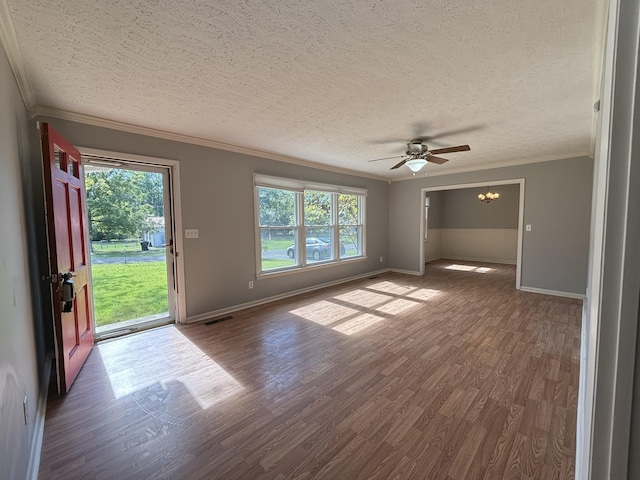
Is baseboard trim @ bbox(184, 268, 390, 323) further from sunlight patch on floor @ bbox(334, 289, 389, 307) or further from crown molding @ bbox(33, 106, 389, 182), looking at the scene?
crown molding @ bbox(33, 106, 389, 182)

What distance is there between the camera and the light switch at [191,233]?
3605 mm

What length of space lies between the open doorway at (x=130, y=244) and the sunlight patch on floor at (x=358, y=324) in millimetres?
2157

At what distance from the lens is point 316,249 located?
543 cm

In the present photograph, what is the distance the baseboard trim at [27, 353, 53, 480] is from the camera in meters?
1.51

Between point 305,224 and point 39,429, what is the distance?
392cm

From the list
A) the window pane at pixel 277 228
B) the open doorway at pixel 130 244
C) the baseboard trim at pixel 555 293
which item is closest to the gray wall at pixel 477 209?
the baseboard trim at pixel 555 293

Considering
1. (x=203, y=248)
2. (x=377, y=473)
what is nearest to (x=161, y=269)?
(x=203, y=248)

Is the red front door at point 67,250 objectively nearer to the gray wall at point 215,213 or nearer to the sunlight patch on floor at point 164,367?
the sunlight patch on floor at point 164,367

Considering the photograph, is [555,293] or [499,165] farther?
[499,165]

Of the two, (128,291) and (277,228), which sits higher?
(277,228)

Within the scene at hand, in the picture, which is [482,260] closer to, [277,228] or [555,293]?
[555,293]

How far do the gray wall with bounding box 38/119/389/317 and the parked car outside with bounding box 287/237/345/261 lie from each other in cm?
53

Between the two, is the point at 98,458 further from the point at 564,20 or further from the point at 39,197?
the point at 564,20

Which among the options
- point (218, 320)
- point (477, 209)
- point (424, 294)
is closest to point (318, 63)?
point (218, 320)
